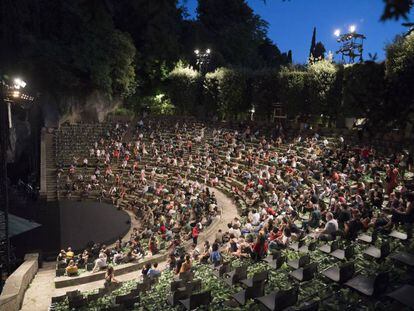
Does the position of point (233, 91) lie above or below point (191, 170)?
above

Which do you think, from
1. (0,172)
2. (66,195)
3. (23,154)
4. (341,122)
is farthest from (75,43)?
(341,122)

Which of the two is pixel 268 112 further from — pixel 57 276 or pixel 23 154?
pixel 57 276

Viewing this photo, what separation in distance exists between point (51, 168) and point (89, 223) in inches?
411

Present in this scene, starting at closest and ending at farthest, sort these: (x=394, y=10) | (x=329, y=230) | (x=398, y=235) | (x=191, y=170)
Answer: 1. (x=394, y=10)
2. (x=398, y=235)
3. (x=329, y=230)
4. (x=191, y=170)

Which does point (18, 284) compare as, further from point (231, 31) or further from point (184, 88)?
point (231, 31)

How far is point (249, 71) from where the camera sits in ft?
118

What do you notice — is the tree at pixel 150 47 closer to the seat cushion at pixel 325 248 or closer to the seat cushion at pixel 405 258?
the seat cushion at pixel 325 248

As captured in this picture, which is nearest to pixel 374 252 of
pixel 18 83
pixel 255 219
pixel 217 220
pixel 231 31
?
pixel 255 219

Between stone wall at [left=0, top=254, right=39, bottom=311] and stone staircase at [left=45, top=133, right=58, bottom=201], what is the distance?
11.7 metres

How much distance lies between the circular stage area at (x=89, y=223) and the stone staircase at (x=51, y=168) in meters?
1.75

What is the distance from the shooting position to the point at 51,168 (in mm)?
27938

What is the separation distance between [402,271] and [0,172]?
14.6 metres

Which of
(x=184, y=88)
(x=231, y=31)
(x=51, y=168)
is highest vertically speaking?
(x=231, y=31)

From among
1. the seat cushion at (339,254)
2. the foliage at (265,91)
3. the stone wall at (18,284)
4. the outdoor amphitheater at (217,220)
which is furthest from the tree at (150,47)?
the seat cushion at (339,254)
